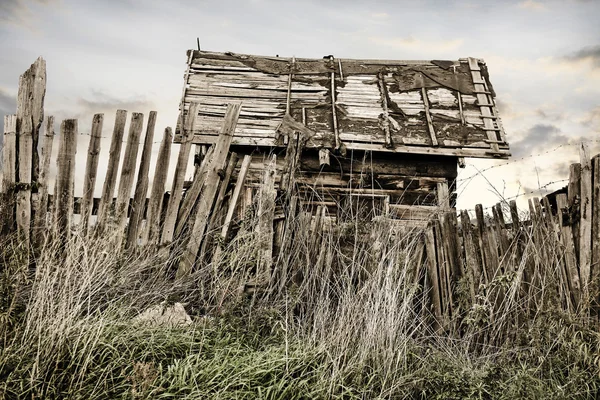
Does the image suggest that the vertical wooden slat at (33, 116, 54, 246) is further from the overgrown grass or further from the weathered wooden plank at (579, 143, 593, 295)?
the weathered wooden plank at (579, 143, 593, 295)

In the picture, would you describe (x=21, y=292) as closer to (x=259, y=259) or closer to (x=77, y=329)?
(x=77, y=329)

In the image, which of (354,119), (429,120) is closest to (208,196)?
(354,119)

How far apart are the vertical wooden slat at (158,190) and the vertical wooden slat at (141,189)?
8 centimetres

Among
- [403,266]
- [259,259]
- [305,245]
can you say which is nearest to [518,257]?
[403,266]

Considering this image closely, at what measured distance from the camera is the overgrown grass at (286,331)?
11.4 ft

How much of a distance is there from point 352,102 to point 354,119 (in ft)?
1.96

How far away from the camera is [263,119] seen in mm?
11188

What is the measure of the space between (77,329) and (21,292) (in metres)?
0.80

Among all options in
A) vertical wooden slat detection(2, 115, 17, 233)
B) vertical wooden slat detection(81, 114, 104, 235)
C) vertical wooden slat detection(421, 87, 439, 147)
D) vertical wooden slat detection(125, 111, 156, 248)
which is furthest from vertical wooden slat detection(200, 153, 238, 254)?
vertical wooden slat detection(421, 87, 439, 147)

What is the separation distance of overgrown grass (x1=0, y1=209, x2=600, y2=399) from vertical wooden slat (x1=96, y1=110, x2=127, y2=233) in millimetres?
502

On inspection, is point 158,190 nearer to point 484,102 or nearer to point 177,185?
point 177,185

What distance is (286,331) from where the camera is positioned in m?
3.89

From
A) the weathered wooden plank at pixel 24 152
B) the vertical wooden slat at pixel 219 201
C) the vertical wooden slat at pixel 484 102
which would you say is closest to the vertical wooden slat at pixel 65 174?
the weathered wooden plank at pixel 24 152

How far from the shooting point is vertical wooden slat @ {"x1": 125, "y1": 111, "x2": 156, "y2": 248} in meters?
5.31
